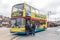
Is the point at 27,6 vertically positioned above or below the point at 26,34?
above

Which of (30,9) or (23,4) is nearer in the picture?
(23,4)

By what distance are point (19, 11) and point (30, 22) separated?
244 cm

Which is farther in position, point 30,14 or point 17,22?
point 30,14

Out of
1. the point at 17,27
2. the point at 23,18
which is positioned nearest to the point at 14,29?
the point at 17,27

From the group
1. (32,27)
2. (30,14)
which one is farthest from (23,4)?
(32,27)

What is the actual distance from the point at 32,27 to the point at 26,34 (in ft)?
3.91

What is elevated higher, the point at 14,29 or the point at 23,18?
the point at 23,18

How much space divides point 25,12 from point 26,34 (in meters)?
3.00

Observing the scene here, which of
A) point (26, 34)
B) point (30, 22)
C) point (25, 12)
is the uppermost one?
point (25, 12)

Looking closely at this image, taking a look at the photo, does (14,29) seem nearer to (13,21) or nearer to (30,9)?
(13,21)

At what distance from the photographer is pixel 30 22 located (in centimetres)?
2012

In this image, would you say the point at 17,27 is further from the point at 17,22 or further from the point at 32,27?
the point at 32,27

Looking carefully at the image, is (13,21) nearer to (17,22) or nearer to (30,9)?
(17,22)

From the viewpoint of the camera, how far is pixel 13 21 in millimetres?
18844
